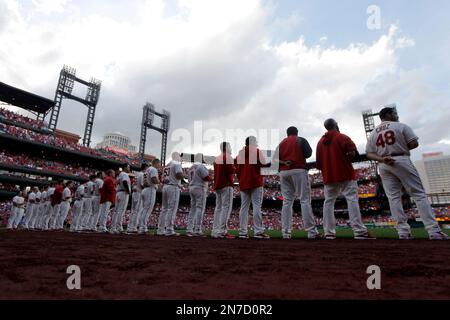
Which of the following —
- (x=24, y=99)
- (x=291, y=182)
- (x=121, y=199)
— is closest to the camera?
(x=291, y=182)

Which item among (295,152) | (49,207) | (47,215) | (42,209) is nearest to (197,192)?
(295,152)

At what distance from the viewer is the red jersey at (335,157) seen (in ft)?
15.7

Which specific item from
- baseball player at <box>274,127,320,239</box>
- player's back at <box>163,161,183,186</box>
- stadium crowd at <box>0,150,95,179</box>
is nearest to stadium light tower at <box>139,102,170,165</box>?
stadium crowd at <box>0,150,95,179</box>

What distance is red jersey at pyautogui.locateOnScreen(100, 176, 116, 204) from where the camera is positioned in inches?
356

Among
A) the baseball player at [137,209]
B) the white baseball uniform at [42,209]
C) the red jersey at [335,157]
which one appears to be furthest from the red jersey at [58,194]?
the red jersey at [335,157]

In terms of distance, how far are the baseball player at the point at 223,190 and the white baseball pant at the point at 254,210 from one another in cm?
45

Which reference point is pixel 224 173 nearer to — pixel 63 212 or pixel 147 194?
pixel 147 194

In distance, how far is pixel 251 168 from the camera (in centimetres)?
593

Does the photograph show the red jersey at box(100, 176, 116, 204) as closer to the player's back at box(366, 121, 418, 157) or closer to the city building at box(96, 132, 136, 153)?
the player's back at box(366, 121, 418, 157)

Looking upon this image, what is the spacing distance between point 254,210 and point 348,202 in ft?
5.93

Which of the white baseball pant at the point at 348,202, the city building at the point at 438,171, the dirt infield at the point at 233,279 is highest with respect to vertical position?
the city building at the point at 438,171

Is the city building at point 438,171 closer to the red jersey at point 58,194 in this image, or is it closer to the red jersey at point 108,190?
the red jersey at point 58,194
